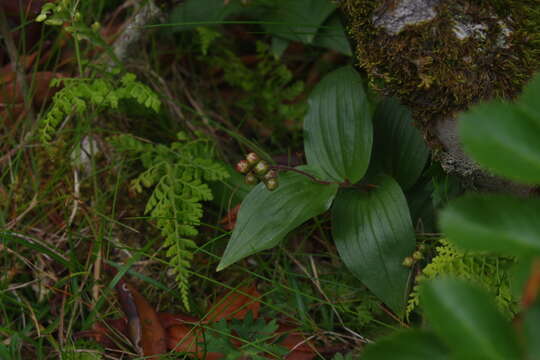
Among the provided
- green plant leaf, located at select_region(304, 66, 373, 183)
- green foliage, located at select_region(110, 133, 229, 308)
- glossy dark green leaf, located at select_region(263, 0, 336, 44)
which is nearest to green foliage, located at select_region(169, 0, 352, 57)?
glossy dark green leaf, located at select_region(263, 0, 336, 44)

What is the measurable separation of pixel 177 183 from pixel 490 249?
1.56m

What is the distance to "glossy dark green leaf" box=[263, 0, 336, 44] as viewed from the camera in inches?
96.5

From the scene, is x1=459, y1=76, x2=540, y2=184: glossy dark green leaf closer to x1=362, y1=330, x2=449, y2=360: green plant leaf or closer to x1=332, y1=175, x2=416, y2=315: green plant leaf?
x1=362, y1=330, x2=449, y2=360: green plant leaf

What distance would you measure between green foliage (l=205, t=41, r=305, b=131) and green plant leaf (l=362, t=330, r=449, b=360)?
184 centimetres

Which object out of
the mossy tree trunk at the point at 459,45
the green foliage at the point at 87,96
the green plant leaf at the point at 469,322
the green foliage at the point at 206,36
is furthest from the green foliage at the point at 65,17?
the green plant leaf at the point at 469,322

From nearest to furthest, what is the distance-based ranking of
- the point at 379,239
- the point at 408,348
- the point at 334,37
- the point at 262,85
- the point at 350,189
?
1. the point at 408,348
2. the point at 379,239
3. the point at 350,189
4. the point at 334,37
5. the point at 262,85

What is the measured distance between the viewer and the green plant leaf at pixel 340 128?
2.07m

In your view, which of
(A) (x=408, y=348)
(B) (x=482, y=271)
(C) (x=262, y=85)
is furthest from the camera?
(C) (x=262, y=85)

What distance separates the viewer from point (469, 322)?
716mm

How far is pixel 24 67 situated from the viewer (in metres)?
2.54

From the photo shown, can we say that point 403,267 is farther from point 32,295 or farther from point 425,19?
point 32,295

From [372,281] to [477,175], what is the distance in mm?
510

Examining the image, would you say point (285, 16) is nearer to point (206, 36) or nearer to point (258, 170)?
point (206, 36)

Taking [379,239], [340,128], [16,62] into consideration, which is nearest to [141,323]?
[379,239]
